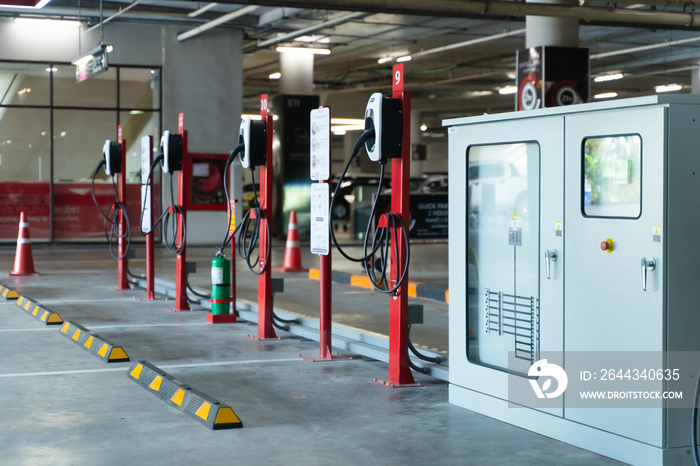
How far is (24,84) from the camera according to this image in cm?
2166

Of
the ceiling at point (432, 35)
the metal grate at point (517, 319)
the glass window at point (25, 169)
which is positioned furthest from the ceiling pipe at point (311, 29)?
the metal grate at point (517, 319)

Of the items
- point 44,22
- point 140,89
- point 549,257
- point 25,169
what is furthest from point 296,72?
point 549,257

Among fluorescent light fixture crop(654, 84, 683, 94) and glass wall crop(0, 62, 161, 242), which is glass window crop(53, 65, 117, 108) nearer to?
glass wall crop(0, 62, 161, 242)

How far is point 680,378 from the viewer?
4.58 m

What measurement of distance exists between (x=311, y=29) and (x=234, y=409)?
639 inches

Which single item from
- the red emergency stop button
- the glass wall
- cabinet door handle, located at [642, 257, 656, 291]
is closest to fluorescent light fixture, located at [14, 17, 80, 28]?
the glass wall

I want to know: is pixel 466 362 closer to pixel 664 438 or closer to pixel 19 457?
pixel 664 438

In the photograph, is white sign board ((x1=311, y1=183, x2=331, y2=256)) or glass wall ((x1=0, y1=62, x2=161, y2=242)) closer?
white sign board ((x1=311, y1=183, x2=331, y2=256))

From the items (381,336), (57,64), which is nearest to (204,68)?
(57,64)

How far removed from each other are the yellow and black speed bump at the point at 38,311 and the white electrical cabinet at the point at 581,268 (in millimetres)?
5213

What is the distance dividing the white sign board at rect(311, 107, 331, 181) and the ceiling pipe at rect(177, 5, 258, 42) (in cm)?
1159

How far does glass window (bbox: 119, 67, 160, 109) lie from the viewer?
2231cm

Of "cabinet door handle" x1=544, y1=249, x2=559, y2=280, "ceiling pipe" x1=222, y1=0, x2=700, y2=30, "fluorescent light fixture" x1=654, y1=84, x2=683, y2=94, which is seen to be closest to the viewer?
"cabinet door handle" x1=544, y1=249, x2=559, y2=280

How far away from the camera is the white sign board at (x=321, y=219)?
25.0ft
